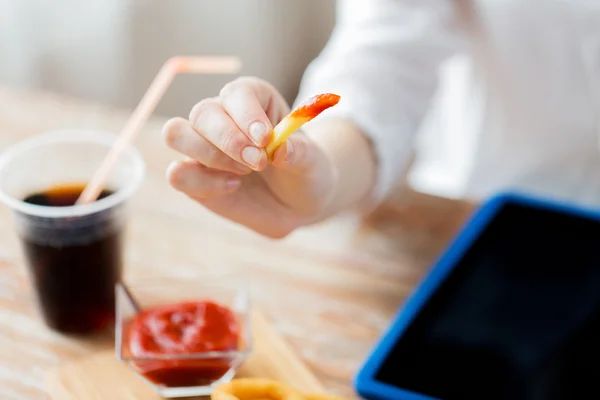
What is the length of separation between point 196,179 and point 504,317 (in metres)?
0.30

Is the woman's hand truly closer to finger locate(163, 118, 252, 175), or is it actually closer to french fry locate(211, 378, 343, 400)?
finger locate(163, 118, 252, 175)

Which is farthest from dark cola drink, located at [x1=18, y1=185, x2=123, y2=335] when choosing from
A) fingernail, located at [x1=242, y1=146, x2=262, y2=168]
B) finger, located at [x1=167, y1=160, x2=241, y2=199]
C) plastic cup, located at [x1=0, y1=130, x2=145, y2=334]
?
fingernail, located at [x1=242, y1=146, x2=262, y2=168]

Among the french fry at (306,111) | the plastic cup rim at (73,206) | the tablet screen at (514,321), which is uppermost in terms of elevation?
the french fry at (306,111)

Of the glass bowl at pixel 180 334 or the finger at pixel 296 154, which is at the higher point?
the finger at pixel 296 154

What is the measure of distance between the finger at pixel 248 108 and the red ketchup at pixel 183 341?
18 cm

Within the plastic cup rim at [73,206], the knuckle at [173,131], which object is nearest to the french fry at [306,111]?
the knuckle at [173,131]

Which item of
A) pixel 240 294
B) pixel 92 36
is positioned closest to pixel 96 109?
pixel 240 294

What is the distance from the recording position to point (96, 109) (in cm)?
107

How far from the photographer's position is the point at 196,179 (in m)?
0.61

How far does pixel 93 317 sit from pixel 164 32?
112 centimetres

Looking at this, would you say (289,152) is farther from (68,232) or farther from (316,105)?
(68,232)

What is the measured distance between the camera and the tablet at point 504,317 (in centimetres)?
67

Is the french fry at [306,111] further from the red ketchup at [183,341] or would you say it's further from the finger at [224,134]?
the red ketchup at [183,341]

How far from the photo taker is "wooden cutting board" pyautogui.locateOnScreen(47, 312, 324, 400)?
656mm
